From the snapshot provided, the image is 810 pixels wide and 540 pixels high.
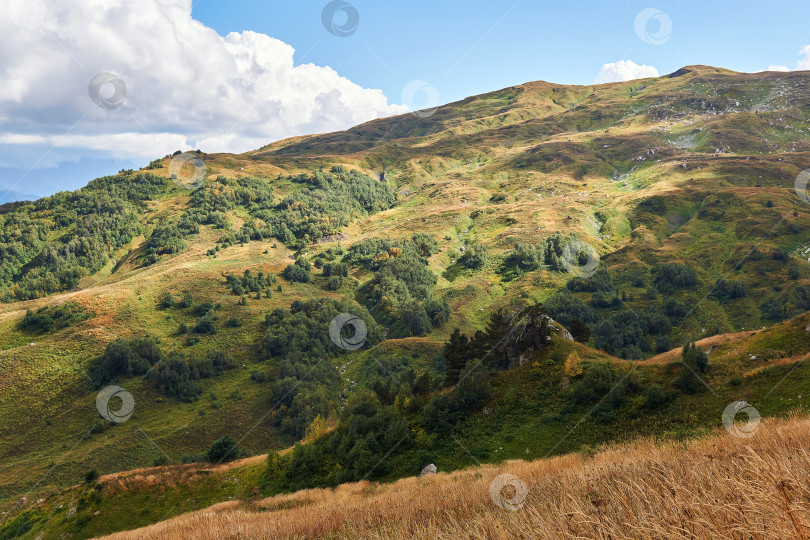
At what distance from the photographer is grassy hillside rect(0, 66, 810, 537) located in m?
27.5

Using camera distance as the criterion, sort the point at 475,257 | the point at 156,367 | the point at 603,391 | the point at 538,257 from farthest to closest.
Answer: the point at 475,257, the point at 538,257, the point at 156,367, the point at 603,391

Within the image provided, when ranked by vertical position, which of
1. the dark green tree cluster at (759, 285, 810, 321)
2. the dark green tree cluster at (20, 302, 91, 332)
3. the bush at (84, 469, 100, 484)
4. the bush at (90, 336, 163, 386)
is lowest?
the dark green tree cluster at (759, 285, 810, 321)

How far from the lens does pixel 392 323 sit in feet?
400

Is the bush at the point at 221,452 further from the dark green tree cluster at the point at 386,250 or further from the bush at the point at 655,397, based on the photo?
the dark green tree cluster at the point at 386,250

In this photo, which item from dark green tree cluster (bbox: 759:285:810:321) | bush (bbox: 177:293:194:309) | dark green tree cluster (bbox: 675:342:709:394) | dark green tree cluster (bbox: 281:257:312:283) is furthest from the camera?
dark green tree cluster (bbox: 281:257:312:283)

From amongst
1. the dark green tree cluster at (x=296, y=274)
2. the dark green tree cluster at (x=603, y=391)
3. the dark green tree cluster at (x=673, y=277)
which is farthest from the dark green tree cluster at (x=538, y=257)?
the dark green tree cluster at (x=603, y=391)

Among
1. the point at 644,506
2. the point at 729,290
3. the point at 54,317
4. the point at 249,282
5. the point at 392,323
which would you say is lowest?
Answer: the point at 729,290

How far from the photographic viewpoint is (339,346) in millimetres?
109500

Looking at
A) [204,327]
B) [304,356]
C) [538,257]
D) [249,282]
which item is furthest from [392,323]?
[538,257]

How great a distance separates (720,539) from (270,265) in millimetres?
147830

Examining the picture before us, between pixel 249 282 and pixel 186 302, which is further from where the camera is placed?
pixel 249 282

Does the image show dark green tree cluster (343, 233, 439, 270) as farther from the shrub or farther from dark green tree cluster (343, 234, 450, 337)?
the shrub

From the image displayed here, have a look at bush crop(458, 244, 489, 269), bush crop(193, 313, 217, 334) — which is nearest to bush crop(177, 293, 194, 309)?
bush crop(193, 313, 217, 334)

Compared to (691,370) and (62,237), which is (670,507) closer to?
(691,370)
